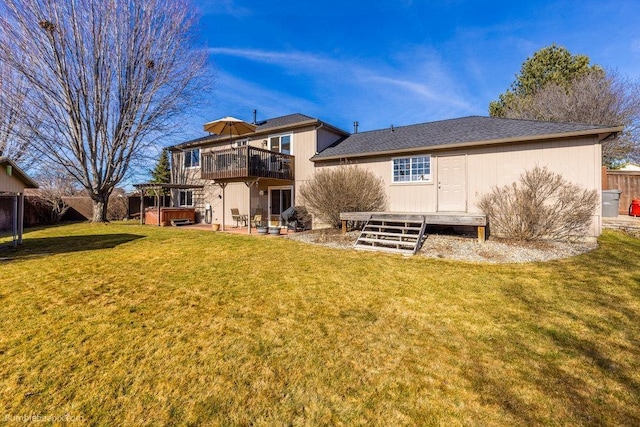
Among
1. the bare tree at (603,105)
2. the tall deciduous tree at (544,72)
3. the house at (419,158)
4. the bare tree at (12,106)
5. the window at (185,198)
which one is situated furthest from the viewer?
the tall deciduous tree at (544,72)

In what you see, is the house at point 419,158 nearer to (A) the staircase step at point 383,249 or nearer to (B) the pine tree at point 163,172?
(A) the staircase step at point 383,249

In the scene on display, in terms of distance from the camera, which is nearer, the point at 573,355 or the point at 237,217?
the point at 573,355

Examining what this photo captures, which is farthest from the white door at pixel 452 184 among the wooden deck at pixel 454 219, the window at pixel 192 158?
the window at pixel 192 158

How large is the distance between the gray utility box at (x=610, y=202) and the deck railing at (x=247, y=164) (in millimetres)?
13186

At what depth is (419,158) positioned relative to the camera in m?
10.9

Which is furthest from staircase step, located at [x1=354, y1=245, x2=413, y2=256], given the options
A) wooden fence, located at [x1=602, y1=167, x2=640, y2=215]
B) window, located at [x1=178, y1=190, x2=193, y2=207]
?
window, located at [x1=178, y1=190, x2=193, y2=207]

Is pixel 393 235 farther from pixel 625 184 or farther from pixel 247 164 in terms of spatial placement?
pixel 625 184

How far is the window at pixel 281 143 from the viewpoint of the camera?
47.9ft

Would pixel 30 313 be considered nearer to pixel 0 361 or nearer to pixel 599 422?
pixel 0 361

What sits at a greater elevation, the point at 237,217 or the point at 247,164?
the point at 247,164

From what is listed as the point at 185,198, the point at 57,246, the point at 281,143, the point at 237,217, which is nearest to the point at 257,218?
the point at 237,217

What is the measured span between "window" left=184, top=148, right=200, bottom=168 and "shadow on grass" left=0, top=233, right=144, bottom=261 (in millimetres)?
8997

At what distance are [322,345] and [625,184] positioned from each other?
18.4 m

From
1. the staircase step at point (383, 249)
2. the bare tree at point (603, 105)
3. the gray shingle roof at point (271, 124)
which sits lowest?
the staircase step at point (383, 249)
